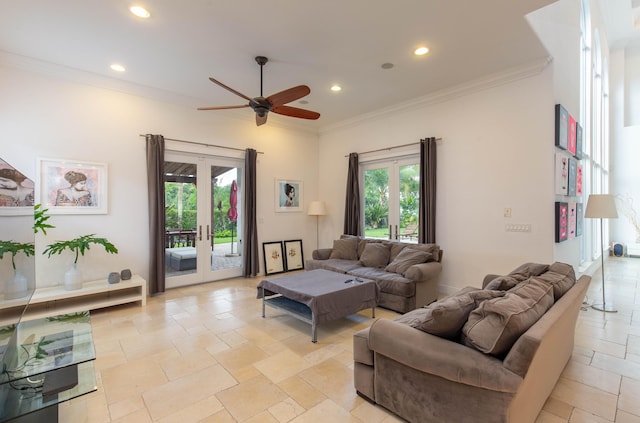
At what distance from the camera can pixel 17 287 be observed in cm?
256

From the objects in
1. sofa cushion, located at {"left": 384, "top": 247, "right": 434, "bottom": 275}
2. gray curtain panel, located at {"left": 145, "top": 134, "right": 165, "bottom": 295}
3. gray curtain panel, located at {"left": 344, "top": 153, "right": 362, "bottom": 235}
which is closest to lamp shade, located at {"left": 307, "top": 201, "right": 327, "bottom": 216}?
gray curtain panel, located at {"left": 344, "top": 153, "right": 362, "bottom": 235}

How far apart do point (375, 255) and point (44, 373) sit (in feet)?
13.8

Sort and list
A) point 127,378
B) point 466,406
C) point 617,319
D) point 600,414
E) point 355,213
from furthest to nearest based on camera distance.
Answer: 1. point 355,213
2. point 617,319
3. point 127,378
4. point 600,414
5. point 466,406

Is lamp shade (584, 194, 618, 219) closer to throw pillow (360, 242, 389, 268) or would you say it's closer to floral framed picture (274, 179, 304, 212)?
throw pillow (360, 242, 389, 268)

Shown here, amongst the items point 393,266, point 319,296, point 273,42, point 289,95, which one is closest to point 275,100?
point 289,95

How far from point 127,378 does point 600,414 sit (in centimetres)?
365

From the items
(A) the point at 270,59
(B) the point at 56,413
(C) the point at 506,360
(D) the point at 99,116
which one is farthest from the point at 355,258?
(D) the point at 99,116

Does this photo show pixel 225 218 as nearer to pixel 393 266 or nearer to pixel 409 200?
pixel 393 266

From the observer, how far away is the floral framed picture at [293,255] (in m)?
6.63

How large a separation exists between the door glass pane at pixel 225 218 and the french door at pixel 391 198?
269 cm

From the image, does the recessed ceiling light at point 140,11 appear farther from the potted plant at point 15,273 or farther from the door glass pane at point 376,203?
the door glass pane at point 376,203

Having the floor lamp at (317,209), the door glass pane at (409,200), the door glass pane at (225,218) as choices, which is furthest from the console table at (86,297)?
the door glass pane at (409,200)

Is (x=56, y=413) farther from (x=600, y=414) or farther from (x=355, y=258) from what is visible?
(x=355, y=258)

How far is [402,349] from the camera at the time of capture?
6.28 ft
